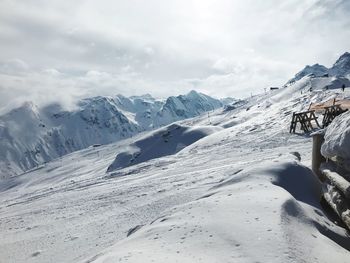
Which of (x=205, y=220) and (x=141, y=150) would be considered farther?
(x=141, y=150)

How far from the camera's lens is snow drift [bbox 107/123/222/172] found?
65688 millimetres

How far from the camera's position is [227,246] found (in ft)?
19.9

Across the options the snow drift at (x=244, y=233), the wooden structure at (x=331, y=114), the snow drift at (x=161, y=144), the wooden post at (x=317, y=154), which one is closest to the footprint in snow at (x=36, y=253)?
the snow drift at (x=244, y=233)

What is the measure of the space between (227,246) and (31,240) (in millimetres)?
9424

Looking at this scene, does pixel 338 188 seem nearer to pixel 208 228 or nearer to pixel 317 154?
pixel 317 154

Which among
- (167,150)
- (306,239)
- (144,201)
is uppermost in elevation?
(306,239)

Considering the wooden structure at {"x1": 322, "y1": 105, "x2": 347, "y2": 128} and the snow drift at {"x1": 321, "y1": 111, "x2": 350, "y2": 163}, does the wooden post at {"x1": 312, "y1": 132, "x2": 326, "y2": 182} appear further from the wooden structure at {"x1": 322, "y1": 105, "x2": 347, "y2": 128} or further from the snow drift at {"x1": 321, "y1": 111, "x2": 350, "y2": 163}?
the wooden structure at {"x1": 322, "y1": 105, "x2": 347, "y2": 128}

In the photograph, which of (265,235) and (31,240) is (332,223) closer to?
(265,235)

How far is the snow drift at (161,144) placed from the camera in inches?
2586

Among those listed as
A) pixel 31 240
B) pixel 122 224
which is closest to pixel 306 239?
pixel 122 224

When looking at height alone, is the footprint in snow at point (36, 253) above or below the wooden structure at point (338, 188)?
below

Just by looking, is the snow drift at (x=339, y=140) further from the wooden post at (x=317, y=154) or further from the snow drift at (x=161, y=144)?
the snow drift at (x=161, y=144)

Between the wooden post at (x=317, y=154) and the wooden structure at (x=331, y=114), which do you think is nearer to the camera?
the wooden post at (x=317, y=154)

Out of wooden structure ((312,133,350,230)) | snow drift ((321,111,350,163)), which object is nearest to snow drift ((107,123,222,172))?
wooden structure ((312,133,350,230))
